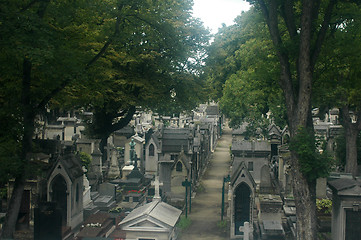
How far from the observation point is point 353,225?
1182cm

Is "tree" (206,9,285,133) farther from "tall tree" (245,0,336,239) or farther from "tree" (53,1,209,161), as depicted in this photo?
"tall tree" (245,0,336,239)

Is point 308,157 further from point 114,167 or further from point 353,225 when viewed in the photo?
point 114,167

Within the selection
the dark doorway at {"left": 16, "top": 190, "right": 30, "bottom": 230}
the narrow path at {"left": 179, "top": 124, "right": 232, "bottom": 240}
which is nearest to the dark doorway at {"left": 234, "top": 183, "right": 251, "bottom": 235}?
the narrow path at {"left": 179, "top": 124, "right": 232, "bottom": 240}

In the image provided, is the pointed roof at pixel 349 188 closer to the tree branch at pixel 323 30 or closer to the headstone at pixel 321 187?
the tree branch at pixel 323 30

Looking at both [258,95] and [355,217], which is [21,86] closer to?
[355,217]

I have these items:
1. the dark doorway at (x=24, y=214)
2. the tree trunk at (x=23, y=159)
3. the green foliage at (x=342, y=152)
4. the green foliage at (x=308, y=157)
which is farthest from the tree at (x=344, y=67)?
the dark doorway at (x=24, y=214)

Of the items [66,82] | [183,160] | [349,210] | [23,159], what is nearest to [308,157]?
[349,210]

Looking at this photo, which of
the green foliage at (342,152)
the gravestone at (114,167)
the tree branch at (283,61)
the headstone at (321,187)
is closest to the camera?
the tree branch at (283,61)

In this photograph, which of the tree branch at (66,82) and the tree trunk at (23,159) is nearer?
the tree trunk at (23,159)

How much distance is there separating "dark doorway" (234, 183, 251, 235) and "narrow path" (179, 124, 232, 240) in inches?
31.0

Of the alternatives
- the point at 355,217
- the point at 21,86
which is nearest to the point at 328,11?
the point at 355,217

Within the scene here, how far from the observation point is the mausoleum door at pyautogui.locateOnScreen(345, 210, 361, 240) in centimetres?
1178

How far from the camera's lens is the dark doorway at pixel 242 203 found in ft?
51.0

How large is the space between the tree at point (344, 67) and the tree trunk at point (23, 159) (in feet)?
27.9
